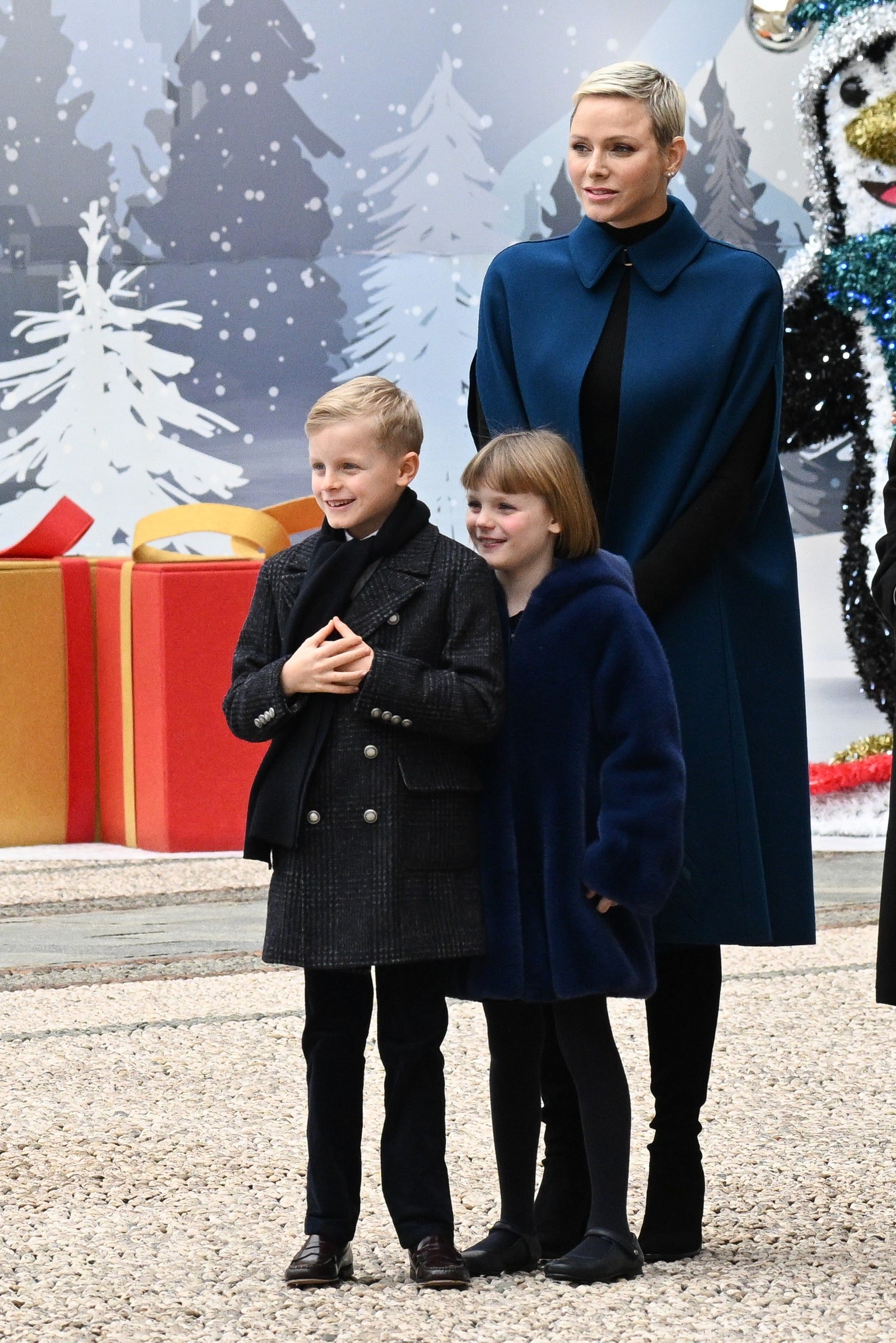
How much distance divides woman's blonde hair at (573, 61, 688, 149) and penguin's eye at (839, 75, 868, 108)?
4.91 metres

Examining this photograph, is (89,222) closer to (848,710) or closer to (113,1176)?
(848,710)

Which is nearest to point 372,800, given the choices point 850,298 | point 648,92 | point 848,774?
point 648,92

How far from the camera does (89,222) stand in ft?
22.7

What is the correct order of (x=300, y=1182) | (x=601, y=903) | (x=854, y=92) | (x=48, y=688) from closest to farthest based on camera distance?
1. (x=601, y=903)
2. (x=300, y=1182)
3. (x=48, y=688)
4. (x=854, y=92)

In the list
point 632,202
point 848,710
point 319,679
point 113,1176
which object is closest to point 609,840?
point 319,679

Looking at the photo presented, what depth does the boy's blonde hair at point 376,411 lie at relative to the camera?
2.18 meters

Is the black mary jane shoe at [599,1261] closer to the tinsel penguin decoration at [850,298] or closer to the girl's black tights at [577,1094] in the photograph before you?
the girl's black tights at [577,1094]

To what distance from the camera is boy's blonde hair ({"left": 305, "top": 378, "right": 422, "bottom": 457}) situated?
2176 millimetres

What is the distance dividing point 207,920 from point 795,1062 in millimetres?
2145

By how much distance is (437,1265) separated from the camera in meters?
2.13

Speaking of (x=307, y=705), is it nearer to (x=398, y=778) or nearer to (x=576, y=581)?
(x=398, y=778)

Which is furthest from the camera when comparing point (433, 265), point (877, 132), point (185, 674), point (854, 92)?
point (433, 265)

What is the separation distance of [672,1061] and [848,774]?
4.76 metres

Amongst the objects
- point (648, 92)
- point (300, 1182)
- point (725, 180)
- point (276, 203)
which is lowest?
point (300, 1182)
